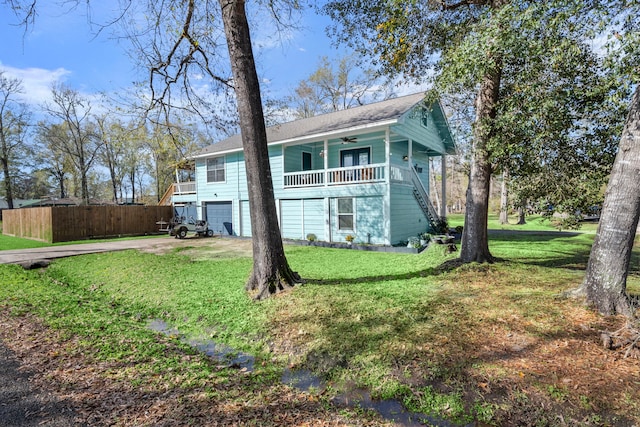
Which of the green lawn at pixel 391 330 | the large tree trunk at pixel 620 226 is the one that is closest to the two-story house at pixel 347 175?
the green lawn at pixel 391 330

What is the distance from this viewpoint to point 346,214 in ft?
43.0

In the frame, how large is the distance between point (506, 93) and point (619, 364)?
5705 millimetres

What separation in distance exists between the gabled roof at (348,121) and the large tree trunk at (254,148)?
522cm

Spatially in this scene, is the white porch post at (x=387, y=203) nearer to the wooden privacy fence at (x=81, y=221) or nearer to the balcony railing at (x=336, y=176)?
the balcony railing at (x=336, y=176)

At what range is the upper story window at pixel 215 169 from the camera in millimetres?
18000

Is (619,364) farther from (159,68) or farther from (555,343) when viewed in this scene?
(159,68)

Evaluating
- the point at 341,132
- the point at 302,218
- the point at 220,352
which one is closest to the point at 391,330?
the point at 220,352

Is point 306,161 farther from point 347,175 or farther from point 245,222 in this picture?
point 245,222

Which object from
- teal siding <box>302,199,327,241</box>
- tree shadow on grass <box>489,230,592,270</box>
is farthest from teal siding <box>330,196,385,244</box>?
tree shadow on grass <box>489,230,592,270</box>

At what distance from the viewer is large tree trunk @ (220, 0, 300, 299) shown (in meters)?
5.57

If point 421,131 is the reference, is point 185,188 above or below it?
below

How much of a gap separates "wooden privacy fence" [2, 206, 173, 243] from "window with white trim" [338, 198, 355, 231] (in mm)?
12985

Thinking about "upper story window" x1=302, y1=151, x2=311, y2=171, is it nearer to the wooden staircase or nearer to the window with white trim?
the window with white trim

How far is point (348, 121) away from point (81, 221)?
14.7m
